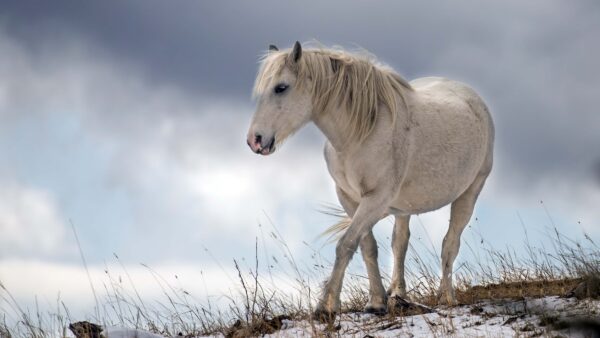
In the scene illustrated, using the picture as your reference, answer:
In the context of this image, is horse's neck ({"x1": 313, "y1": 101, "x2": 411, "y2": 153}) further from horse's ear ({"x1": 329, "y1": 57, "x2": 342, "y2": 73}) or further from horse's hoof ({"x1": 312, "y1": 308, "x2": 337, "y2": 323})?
horse's hoof ({"x1": 312, "y1": 308, "x2": 337, "y2": 323})

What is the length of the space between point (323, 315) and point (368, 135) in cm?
169

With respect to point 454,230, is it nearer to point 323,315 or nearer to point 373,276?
point 373,276

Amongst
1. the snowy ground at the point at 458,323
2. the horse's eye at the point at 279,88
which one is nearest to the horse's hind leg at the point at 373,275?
the snowy ground at the point at 458,323

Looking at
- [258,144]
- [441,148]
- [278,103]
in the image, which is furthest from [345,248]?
[441,148]

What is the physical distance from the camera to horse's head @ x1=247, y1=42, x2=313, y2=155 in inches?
241

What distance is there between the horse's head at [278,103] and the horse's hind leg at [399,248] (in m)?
2.29

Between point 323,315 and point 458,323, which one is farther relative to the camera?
point 323,315

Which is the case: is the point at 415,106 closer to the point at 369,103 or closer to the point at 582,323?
the point at 369,103

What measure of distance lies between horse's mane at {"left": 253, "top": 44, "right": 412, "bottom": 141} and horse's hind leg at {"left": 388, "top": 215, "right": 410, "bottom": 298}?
5.60 feet

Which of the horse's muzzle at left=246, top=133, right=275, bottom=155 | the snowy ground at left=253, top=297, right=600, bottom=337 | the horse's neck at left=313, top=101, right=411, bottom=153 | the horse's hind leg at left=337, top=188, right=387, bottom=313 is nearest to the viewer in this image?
the snowy ground at left=253, top=297, right=600, bottom=337

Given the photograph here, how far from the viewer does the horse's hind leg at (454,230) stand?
7.87 metres

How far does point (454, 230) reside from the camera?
827 cm

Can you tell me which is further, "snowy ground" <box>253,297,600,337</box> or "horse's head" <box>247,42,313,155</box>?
"horse's head" <box>247,42,313,155</box>

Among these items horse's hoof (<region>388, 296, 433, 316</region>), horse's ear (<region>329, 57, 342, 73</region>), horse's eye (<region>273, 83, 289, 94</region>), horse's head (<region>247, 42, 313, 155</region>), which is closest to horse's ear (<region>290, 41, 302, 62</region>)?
horse's head (<region>247, 42, 313, 155</region>)
